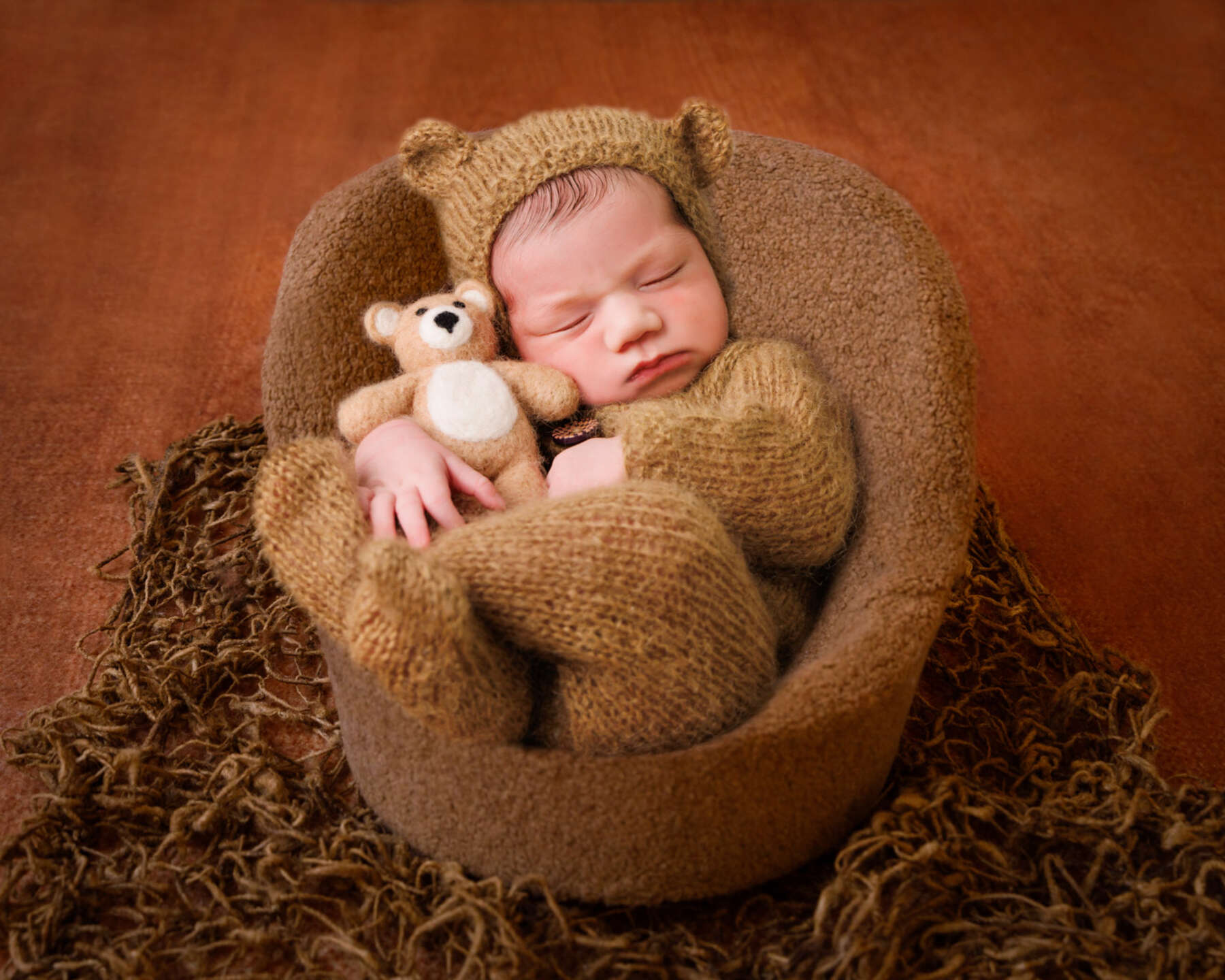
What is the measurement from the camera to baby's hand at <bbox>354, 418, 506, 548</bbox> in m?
0.86

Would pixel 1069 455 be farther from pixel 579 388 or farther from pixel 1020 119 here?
pixel 1020 119

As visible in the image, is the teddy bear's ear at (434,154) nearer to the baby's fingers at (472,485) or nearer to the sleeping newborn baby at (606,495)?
the sleeping newborn baby at (606,495)

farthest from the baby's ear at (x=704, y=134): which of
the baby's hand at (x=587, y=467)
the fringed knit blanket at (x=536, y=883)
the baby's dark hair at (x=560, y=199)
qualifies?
the fringed knit blanket at (x=536, y=883)

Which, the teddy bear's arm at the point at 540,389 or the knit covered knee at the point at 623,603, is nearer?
the knit covered knee at the point at 623,603

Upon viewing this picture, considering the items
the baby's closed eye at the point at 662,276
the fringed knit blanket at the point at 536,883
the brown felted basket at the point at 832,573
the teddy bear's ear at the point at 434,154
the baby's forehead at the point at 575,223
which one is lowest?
the fringed knit blanket at the point at 536,883

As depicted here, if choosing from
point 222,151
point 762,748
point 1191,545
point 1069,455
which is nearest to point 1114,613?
point 1191,545

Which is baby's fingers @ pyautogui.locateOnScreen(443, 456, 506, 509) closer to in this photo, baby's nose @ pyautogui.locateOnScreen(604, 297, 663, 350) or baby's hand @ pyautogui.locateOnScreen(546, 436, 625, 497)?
baby's hand @ pyautogui.locateOnScreen(546, 436, 625, 497)

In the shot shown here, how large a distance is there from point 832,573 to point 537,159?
18.6 inches

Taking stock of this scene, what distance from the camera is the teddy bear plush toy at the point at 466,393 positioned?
0.97 metres

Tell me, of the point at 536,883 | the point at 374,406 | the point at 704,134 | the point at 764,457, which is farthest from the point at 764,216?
the point at 536,883

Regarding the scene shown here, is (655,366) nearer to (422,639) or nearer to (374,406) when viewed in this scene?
(374,406)

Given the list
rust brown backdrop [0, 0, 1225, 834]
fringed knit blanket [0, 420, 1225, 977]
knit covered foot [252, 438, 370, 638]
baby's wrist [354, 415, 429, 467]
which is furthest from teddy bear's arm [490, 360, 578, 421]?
rust brown backdrop [0, 0, 1225, 834]

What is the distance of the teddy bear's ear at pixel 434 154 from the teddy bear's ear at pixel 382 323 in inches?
5.7

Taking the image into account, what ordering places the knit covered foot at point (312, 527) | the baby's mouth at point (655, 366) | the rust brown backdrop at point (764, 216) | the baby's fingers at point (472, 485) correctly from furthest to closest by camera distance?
the rust brown backdrop at point (764, 216) < the baby's mouth at point (655, 366) < the baby's fingers at point (472, 485) < the knit covered foot at point (312, 527)
